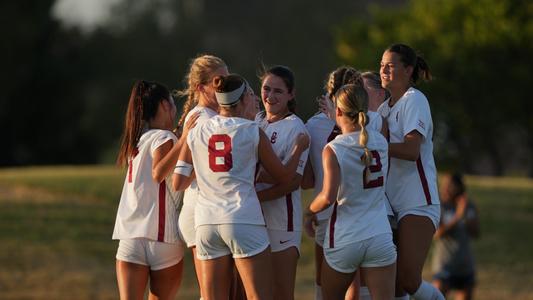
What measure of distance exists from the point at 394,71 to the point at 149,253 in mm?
2064

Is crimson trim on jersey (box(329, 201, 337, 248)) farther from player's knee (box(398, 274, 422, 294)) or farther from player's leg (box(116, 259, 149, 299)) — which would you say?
player's leg (box(116, 259, 149, 299))

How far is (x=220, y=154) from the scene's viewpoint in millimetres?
7348

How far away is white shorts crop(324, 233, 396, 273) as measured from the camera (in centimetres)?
739

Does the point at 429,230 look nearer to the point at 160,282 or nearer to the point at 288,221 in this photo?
the point at 288,221

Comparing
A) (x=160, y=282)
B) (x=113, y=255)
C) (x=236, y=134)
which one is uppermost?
(x=236, y=134)

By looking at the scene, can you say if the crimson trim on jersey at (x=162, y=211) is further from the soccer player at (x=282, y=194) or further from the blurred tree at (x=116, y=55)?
the blurred tree at (x=116, y=55)

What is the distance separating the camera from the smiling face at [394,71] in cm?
804

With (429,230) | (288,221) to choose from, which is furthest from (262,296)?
(429,230)

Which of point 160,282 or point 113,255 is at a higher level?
point 160,282

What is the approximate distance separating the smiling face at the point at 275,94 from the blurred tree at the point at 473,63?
2688 centimetres

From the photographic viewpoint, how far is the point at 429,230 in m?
8.05

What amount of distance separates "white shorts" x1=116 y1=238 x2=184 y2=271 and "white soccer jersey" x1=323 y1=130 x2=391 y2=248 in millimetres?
1167

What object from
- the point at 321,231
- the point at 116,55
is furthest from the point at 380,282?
the point at 116,55

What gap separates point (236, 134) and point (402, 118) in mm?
1270
